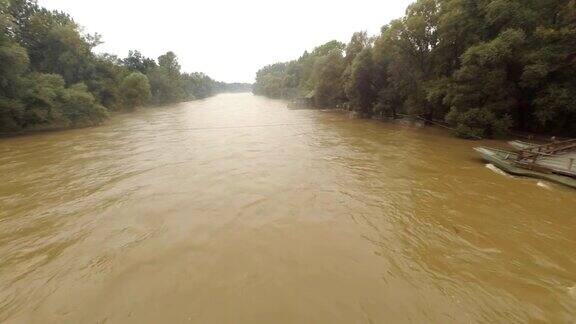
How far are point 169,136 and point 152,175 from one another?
13.1m

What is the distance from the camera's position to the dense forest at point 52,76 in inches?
1024

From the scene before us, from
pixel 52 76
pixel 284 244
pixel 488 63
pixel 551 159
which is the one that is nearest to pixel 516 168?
pixel 551 159

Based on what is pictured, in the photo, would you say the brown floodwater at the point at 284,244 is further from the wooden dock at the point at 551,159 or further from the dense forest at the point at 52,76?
the dense forest at the point at 52,76

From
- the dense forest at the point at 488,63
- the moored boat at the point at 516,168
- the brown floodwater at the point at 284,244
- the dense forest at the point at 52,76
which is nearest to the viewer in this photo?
the brown floodwater at the point at 284,244

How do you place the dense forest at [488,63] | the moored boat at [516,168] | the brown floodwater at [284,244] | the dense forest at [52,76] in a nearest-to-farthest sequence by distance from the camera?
the brown floodwater at [284,244], the moored boat at [516,168], the dense forest at [488,63], the dense forest at [52,76]

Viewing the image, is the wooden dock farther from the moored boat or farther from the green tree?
the green tree

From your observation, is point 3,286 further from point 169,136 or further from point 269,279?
point 169,136

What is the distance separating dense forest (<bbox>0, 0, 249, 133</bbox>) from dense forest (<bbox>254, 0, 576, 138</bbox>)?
117 ft

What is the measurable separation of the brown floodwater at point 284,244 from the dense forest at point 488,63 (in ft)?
26.4

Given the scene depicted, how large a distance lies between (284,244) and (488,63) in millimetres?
21417

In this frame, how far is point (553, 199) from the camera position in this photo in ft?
36.1

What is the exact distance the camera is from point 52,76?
104 ft

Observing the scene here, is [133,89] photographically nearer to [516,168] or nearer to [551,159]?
[516,168]

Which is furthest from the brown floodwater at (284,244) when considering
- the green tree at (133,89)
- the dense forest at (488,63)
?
the green tree at (133,89)
